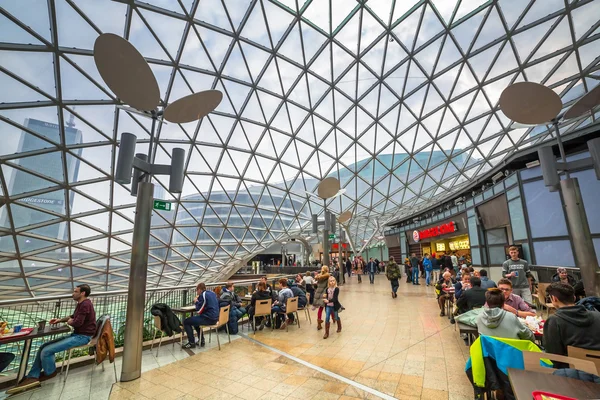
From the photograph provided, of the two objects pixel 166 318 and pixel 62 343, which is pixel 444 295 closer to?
pixel 166 318

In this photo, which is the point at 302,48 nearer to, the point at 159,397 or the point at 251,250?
the point at 159,397

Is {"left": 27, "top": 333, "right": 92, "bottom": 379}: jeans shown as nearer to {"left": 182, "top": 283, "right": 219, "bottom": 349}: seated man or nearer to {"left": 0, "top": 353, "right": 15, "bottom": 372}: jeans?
{"left": 0, "top": 353, "right": 15, "bottom": 372}: jeans

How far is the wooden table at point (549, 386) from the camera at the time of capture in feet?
7.65

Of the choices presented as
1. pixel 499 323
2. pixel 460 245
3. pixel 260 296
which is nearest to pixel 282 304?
→ pixel 260 296

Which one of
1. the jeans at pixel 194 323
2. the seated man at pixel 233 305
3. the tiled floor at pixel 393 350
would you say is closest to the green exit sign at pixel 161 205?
the jeans at pixel 194 323

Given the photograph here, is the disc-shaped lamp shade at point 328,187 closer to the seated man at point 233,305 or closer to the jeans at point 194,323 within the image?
the seated man at point 233,305

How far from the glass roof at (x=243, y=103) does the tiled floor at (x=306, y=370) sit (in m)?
12.3

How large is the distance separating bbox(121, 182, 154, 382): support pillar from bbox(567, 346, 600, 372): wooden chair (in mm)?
7781

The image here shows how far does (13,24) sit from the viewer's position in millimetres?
9047

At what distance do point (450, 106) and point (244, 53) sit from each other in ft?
53.4

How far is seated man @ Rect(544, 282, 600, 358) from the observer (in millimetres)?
3355

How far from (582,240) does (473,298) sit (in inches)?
153

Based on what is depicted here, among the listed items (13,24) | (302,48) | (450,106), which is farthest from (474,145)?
(13,24)

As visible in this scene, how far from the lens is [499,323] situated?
4.38 m
